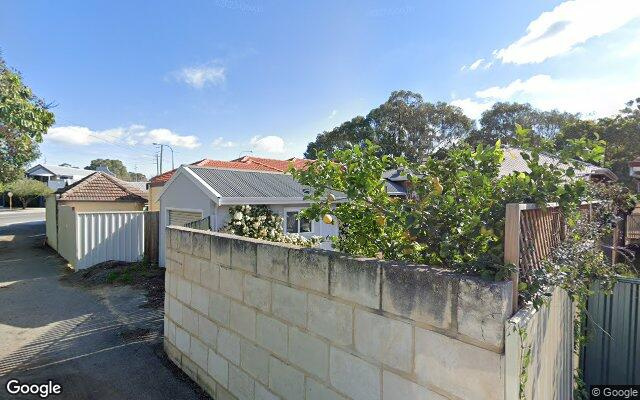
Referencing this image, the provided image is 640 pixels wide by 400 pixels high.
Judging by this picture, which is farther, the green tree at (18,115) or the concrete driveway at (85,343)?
the green tree at (18,115)

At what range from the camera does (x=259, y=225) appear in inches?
365

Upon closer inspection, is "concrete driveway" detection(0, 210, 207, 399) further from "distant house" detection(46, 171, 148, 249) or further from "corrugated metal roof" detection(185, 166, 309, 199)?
"distant house" detection(46, 171, 148, 249)

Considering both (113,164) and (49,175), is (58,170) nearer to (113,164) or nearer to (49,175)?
(49,175)

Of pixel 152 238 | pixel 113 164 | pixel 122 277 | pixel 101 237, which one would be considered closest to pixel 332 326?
pixel 122 277

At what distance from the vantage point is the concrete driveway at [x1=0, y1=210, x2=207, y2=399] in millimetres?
4238

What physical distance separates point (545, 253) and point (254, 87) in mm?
14250

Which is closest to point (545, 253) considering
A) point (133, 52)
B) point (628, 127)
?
point (133, 52)

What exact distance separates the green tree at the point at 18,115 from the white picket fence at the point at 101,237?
4.72m

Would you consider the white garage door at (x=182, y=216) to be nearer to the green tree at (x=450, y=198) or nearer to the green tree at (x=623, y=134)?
the green tree at (x=450, y=198)

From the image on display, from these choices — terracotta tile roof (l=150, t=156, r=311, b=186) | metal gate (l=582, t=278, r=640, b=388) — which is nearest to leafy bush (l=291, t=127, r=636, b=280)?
metal gate (l=582, t=278, r=640, b=388)

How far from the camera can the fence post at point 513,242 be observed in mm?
1872

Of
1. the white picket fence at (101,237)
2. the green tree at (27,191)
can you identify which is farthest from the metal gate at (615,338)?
the green tree at (27,191)

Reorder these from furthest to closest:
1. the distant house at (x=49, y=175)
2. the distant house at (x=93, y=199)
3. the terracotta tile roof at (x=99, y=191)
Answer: the distant house at (x=49, y=175) < the terracotta tile roof at (x=99, y=191) < the distant house at (x=93, y=199)

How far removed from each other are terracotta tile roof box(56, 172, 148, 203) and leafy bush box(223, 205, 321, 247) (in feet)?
28.3
